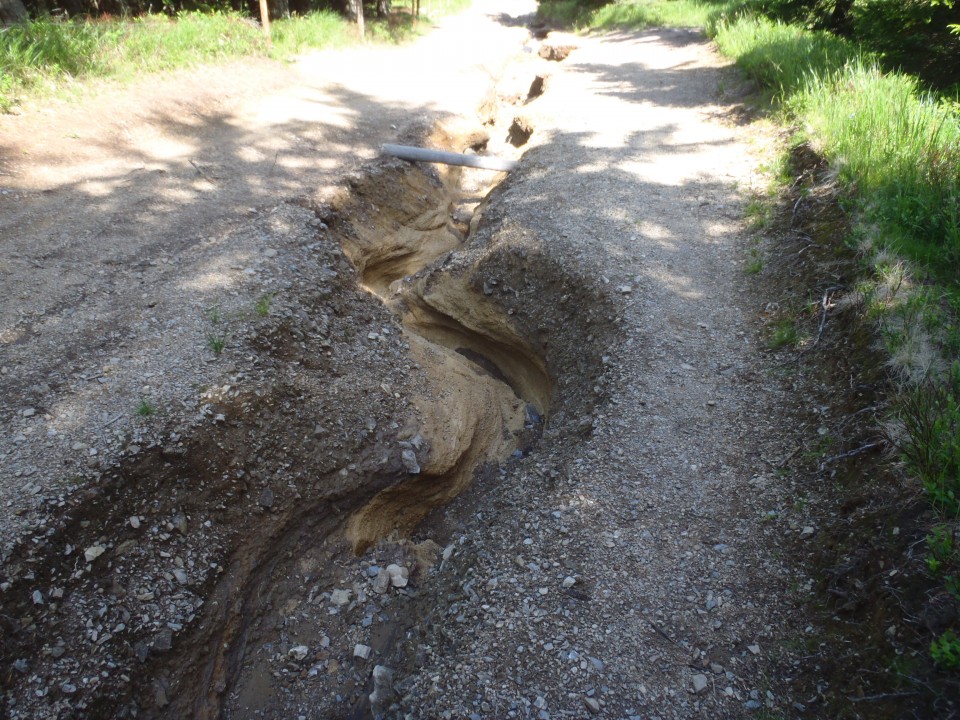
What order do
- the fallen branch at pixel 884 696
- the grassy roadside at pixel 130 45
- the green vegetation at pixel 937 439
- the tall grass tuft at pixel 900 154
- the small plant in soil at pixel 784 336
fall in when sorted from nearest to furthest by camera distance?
1. the fallen branch at pixel 884 696
2. the green vegetation at pixel 937 439
3. the tall grass tuft at pixel 900 154
4. the small plant in soil at pixel 784 336
5. the grassy roadside at pixel 130 45

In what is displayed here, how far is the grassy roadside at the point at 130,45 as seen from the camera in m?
6.70

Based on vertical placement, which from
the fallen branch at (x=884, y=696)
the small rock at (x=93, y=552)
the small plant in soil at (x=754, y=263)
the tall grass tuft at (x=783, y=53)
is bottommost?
the small rock at (x=93, y=552)

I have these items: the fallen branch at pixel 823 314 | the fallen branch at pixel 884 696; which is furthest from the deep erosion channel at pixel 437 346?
the fallen branch at pixel 884 696

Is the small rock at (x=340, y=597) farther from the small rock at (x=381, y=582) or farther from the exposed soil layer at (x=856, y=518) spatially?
the exposed soil layer at (x=856, y=518)

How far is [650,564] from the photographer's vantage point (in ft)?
10.1

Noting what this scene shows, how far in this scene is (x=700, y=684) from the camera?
2594 mm

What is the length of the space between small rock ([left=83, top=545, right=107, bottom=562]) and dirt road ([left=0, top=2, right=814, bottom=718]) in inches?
0.4

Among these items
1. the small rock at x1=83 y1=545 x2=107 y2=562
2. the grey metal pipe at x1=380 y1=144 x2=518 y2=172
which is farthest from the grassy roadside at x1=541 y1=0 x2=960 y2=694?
the small rock at x1=83 y1=545 x2=107 y2=562

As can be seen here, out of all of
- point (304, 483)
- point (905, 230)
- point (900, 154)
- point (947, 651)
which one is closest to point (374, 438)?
point (304, 483)

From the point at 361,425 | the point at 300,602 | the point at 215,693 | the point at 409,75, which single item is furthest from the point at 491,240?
the point at 409,75

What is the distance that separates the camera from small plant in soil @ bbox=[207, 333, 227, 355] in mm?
4086

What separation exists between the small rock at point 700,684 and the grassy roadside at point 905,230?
34.3 inches

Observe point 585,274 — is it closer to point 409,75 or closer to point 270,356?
point 270,356

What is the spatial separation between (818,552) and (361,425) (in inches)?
120
